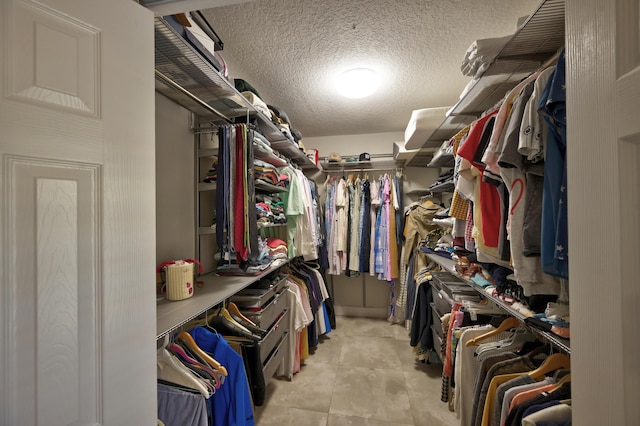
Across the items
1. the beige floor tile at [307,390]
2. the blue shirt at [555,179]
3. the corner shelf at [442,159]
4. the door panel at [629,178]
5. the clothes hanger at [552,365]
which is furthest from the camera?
the corner shelf at [442,159]

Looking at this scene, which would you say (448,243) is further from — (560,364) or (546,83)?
(546,83)

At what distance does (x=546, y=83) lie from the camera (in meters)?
0.73

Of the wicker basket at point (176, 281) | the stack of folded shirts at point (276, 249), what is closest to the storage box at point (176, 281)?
the wicker basket at point (176, 281)

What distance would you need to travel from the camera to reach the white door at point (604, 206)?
1.25 ft

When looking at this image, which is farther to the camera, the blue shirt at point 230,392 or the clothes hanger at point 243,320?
the clothes hanger at point 243,320

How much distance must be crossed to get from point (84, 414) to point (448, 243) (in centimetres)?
233

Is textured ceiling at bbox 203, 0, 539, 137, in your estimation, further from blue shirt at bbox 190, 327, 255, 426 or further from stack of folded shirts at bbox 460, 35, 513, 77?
blue shirt at bbox 190, 327, 255, 426

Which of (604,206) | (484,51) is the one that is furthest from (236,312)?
(484,51)

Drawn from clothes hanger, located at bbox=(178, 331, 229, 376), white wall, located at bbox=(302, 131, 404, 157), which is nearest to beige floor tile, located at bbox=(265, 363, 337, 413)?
clothes hanger, located at bbox=(178, 331, 229, 376)

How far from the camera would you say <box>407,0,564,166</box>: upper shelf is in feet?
2.68

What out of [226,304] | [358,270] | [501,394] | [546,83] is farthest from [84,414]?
[358,270]

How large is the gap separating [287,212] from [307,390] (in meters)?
1.38

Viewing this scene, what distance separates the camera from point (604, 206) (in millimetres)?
425

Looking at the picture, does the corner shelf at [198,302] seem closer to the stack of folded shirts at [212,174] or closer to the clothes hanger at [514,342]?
the stack of folded shirts at [212,174]
